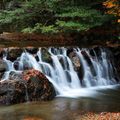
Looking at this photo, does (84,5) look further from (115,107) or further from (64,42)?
(115,107)

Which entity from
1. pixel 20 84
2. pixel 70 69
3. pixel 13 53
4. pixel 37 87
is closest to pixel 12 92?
pixel 20 84

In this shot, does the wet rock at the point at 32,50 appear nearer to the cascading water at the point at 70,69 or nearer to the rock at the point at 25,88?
the cascading water at the point at 70,69

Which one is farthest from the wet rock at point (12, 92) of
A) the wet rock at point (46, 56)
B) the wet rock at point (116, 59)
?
the wet rock at point (116, 59)

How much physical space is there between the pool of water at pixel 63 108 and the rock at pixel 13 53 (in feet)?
9.63

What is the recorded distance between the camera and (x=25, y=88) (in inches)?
469

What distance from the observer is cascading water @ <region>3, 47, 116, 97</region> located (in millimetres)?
13906

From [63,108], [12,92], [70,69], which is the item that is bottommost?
[63,108]

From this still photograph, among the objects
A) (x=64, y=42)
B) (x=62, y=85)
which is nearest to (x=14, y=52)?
(x=62, y=85)

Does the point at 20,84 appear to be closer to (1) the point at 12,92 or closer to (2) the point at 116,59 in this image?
(1) the point at 12,92

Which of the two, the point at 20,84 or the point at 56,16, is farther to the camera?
the point at 56,16

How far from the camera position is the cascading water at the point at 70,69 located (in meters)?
13.9

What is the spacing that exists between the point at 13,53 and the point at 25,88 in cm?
279

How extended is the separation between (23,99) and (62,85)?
2.60 meters

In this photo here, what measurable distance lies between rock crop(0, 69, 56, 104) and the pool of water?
0.36 metres
